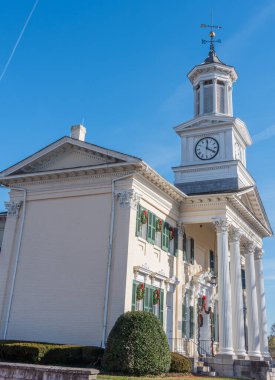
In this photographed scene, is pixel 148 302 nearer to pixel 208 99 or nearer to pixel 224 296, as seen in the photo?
pixel 224 296

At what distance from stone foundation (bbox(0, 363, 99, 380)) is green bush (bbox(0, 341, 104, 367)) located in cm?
443

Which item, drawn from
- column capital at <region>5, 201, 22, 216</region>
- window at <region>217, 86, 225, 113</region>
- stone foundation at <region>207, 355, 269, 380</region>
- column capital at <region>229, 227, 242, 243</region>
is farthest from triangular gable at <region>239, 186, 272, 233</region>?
column capital at <region>5, 201, 22, 216</region>

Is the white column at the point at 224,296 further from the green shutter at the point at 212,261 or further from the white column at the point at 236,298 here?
the green shutter at the point at 212,261

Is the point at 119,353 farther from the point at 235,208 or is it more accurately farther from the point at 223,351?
the point at 235,208

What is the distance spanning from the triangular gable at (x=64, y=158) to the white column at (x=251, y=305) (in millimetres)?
12391

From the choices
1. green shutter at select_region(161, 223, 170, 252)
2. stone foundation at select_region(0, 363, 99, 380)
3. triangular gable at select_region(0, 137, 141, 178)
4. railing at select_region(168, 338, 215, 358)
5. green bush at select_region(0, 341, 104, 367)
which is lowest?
stone foundation at select_region(0, 363, 99, 380)

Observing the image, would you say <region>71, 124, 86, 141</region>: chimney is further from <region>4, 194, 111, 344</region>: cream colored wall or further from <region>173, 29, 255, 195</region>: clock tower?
<region>173, 29, 255, 195</region>: clock tower

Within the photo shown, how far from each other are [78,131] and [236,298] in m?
12.2

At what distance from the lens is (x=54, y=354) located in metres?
16.4

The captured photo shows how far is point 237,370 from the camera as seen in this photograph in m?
20.4

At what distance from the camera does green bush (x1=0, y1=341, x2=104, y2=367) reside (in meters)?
16.2

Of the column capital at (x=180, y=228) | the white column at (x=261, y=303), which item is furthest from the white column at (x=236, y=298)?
the white column at (x=261, y=303)

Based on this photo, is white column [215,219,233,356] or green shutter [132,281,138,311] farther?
white column [215,219,233,356]

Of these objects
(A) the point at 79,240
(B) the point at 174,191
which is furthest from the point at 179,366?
(B) the point at 174,191
